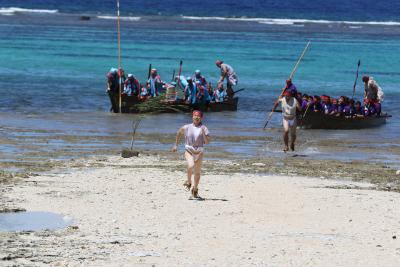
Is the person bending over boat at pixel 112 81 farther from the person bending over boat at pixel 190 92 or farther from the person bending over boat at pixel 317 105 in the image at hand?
the person bending over boat at pixel 317 105

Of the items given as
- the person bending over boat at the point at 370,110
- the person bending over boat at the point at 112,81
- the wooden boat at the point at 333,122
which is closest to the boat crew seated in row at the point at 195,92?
the person bending over boat at the point at 112,81

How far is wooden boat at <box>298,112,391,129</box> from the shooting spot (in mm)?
30656

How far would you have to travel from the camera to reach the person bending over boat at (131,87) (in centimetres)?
3431

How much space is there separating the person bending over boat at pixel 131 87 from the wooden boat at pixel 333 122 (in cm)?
589

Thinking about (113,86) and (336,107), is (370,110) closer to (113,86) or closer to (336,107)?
(336,107)

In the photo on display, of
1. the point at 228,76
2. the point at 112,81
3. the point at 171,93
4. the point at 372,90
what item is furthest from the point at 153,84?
the point at 372,90

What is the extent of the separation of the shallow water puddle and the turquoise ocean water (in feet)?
24.7

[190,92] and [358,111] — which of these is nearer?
[358,111]

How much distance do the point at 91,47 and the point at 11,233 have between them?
164 ft

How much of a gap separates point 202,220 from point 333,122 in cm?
1589

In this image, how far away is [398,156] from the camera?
25750 millimetres

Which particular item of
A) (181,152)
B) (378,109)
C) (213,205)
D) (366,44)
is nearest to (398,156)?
(181,152)

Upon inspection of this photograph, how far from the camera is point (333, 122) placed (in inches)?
1225

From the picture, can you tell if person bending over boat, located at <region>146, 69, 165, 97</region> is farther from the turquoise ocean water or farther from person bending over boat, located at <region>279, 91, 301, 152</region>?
person bending over boat, located at <region>279, 91, 301, 152</region>
